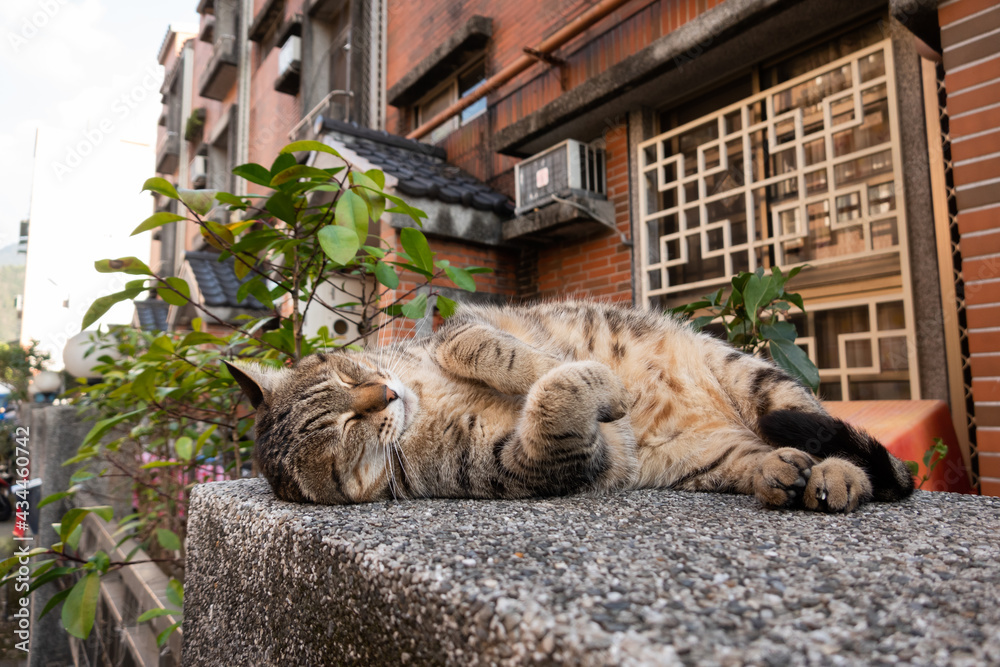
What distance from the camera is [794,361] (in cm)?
211

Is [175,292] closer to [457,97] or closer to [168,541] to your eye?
[168,541]

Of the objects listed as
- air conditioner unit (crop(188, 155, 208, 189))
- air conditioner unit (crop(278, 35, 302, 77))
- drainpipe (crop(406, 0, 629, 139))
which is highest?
air conditioner unit (crop(278, 35, 302, 77))

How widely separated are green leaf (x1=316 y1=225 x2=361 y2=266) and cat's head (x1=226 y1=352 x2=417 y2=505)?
15.2 inches

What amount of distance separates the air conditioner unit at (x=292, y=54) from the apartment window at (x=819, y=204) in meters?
7.66

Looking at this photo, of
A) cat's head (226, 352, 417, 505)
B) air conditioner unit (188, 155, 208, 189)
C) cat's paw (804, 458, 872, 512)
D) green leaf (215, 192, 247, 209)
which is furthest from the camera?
air conditioner unit (188, 155, 208, 189)

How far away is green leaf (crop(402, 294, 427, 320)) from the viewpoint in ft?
5.94

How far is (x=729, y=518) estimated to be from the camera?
3.66 ft

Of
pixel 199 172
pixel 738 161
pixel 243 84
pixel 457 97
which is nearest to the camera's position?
pixel 738 161

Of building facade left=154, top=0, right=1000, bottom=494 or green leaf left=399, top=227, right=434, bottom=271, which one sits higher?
building facade left=154, top=0, right=1000, bottom=494

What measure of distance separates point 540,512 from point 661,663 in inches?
27.1

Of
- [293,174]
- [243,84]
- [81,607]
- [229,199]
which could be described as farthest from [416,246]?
[243,84]

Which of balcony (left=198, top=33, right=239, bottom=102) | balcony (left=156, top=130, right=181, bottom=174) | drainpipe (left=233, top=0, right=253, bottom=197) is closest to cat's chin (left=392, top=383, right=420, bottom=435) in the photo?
drainpipe (left=233, top=0, right=253, bottom=197)

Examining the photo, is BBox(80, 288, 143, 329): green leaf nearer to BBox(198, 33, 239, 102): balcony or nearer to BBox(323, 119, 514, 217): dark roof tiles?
BBox(323, 119, 514, 217): dark roof tiles

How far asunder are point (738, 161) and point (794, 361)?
2828mm
